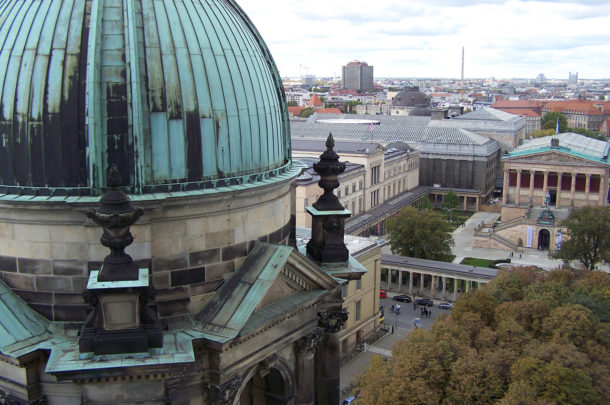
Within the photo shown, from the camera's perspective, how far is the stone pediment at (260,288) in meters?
18.7

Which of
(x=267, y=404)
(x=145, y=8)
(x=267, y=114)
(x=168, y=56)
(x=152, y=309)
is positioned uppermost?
(x=145, y=8)

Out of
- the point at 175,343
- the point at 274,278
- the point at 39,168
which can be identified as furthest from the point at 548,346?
the point at 39,168

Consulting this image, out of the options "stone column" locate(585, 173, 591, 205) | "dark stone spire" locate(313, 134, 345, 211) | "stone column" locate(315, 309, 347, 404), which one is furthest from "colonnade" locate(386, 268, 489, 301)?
"dark stone spire" locate(313, 134, 345, 211)

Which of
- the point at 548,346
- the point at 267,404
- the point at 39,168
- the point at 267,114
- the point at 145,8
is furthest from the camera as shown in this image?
the point at 548,346

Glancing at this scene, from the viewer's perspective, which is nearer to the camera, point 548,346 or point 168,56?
point 168,56

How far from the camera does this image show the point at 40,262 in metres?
17.8

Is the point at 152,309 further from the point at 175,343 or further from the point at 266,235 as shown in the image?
the point at 266,235

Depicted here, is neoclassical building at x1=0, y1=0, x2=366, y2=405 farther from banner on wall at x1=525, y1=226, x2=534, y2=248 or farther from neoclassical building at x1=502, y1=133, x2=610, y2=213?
neoclassical building at x1=502, y1=133, x2=610, y2=213

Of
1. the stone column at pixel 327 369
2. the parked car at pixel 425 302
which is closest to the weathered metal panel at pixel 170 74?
the stone column at pixel 327 369

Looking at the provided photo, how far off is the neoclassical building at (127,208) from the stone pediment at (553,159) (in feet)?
435

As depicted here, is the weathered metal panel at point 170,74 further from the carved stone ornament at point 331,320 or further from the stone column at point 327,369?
the stone column at point 327,369

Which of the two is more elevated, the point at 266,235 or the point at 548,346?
the point at 266,235

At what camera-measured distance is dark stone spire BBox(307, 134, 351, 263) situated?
2431cm

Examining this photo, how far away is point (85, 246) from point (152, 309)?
2.66 m
